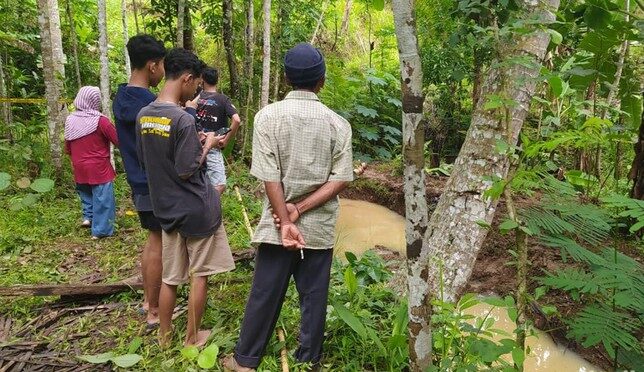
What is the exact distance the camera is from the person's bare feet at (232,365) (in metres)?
2.34

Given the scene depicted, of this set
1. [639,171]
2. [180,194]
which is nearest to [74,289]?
[180,194]

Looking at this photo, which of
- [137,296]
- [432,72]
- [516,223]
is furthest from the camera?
[432,72]

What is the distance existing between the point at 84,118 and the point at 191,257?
272cm

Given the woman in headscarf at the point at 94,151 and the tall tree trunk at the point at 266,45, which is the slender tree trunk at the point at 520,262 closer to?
the woman in headscarf at the point at 94,151

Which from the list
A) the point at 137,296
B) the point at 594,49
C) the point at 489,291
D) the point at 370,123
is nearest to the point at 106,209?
the point at 137,296

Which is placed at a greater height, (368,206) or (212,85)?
(212,85)

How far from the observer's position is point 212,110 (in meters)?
4.93

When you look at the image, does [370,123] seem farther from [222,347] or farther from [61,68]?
[222,347]

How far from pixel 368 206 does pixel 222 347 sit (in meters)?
4.68

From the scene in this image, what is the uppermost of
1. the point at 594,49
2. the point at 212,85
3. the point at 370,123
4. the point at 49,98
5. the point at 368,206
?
the point at 594,49

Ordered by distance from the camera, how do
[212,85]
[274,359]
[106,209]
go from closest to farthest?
[274,359] → [106,209] → [212,85]

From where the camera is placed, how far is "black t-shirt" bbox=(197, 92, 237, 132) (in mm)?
4914

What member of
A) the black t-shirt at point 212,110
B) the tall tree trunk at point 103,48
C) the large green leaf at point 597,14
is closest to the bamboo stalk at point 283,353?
the large green leaf at point 597,14

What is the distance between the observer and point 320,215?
7.27 ft
